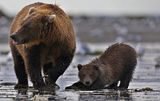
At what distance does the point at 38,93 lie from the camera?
39.4 ft

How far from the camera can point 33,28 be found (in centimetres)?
1208

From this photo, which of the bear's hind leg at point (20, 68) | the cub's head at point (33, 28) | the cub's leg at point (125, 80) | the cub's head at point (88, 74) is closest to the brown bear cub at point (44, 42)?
the cub's head at point (33, 28)

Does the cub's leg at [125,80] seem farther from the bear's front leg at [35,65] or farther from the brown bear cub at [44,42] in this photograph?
the bear's front leg at [35,65]

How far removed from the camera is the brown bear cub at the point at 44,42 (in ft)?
39.7

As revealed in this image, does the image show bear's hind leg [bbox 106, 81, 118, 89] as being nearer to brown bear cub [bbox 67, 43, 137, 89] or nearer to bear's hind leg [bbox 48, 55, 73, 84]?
brown bear cub [bbox 67, 43, 137, 89]

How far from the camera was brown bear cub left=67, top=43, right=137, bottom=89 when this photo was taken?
12781 millimetres

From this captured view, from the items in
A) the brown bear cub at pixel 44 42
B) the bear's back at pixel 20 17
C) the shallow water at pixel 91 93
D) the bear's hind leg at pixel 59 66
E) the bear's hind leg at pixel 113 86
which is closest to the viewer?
the shallow water at pixel 91 93

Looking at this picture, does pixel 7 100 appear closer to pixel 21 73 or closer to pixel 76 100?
pixel 76 100

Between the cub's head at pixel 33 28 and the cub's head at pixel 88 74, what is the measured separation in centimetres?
98

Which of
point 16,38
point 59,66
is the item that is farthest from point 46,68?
point 16,38

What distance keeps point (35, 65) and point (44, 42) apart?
0.41 m

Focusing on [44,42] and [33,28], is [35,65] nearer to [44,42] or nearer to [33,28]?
[44,42]

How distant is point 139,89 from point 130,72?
2.84ft

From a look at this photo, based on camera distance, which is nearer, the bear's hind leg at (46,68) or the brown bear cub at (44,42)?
the brown bear cub at (44,42)
